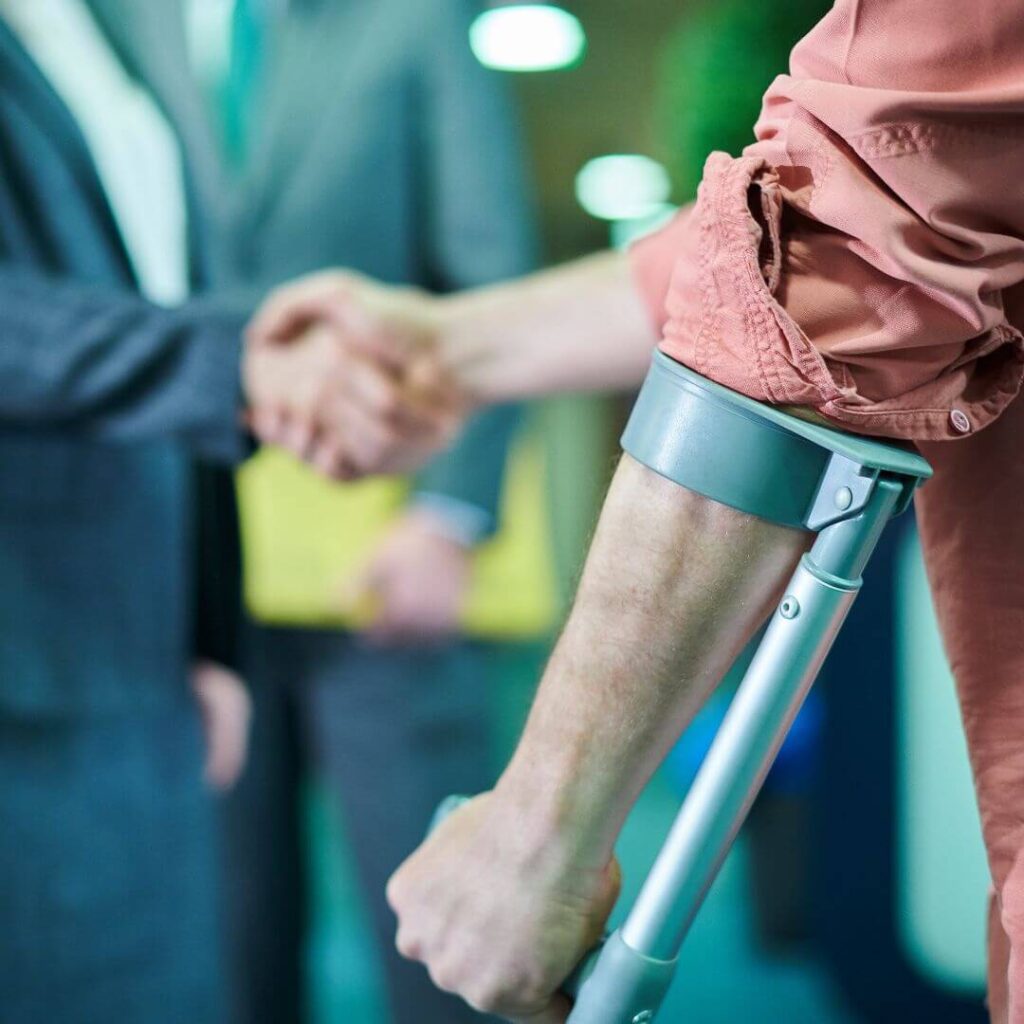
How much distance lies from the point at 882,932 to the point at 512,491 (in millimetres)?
815

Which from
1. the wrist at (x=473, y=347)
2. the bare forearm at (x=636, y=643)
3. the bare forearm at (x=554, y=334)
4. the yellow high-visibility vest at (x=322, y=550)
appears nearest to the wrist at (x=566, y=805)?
the bare forearm at (x=636, y=643)

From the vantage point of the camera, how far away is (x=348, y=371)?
103cm

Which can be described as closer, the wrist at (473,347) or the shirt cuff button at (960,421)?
the shirt cuff button at (960,421)

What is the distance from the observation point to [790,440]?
0.44 metres

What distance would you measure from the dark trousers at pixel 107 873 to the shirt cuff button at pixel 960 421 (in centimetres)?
81

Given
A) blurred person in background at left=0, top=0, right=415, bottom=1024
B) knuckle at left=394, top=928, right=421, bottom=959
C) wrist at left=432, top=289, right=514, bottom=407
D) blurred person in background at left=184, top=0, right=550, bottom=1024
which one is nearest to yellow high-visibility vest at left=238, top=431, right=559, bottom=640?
blurred person in background at left=184, top=0, right=550, bottom=1024

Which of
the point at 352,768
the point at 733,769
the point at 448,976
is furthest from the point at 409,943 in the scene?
the point at 352,768

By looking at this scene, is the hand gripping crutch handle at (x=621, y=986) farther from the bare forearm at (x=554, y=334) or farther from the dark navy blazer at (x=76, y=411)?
the dark navy blazer at (x=76, y=411)

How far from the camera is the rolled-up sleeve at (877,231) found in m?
0.41

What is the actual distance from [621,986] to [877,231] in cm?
32

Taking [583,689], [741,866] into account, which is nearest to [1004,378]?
[583,689]

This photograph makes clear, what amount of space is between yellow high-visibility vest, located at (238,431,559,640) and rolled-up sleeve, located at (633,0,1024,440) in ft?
2.63

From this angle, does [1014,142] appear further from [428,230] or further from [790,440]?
[428,230]

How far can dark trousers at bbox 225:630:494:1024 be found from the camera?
1234 millimetres
